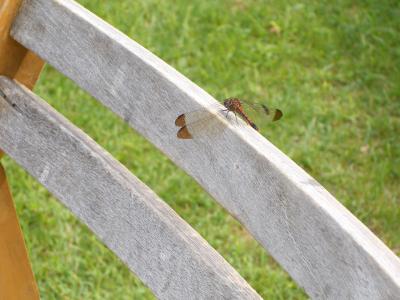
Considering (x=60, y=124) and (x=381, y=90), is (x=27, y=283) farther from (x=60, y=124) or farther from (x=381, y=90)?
(x=381, y=90)

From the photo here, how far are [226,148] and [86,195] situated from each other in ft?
1.10

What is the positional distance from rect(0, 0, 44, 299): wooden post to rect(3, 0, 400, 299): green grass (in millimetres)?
1326

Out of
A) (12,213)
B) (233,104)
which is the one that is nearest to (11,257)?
(12,213)

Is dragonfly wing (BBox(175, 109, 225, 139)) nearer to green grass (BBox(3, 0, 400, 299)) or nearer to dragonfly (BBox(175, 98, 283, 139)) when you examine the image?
dragonfly (BBox(175, 98, 283, 139))

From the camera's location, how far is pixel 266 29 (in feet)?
14.1

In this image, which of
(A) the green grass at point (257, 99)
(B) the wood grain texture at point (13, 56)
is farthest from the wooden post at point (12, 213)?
(A) the green grass at point (257, 99)

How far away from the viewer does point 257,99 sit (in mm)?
3799

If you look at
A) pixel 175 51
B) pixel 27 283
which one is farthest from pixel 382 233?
pixel 27 283

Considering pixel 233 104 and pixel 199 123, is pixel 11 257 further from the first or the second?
pixel 199 123

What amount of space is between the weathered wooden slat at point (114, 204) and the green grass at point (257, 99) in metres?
1.58

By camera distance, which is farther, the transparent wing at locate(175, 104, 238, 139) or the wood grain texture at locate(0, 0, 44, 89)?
the wood grain texture at locate(0, 0, 44, 89)

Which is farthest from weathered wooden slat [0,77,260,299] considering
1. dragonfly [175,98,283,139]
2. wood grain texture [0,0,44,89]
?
dragonfly [175,98,283,139]

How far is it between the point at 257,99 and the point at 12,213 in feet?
7.75

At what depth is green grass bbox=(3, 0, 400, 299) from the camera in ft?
10.0
